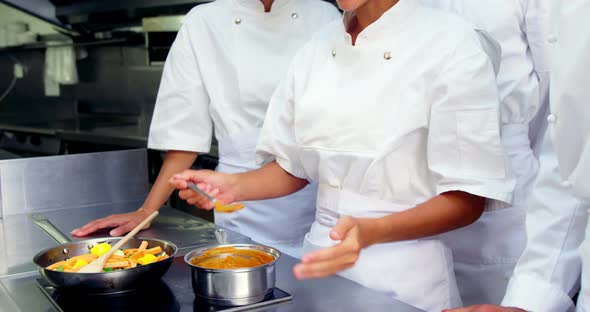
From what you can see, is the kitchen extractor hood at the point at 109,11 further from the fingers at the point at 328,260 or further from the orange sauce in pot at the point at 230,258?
the fingers at the point at 328,260

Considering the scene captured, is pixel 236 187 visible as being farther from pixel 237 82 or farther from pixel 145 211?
pixel 237 82

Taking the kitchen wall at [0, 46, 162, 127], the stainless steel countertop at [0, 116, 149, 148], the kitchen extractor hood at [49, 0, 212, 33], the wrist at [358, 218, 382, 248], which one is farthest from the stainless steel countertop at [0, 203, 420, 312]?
the kitchen wall at [0, 46, 162, 127]

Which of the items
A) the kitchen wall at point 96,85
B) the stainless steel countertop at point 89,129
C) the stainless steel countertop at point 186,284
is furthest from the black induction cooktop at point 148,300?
the kitchen wall at point 96,85

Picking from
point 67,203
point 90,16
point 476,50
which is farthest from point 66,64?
point 476,50

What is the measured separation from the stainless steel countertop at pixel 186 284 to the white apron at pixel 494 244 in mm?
484

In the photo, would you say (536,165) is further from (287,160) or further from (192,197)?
(192,197)

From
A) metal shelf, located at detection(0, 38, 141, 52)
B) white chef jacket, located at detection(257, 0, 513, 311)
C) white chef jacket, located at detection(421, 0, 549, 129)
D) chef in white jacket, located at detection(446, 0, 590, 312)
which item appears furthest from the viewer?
metal shelf, located at detection(0, 38, 141, 52)

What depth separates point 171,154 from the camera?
204cm

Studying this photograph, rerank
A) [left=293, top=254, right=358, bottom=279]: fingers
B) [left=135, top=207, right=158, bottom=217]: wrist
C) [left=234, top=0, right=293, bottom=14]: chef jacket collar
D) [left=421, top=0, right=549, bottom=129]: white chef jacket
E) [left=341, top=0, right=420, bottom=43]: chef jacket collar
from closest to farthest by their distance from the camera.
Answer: [left=293, top=254, right=358, bottom=279]: fingers, [left=341, top=0, right=420, bottom=43]: chef jacket collar, [left=421, top=0, right=549, bottom=129]: white chef jacket, [left=135, top=207, right=158, bottom=217]: wrist, [left=234, top=0, right=293, bottom=14]: chef jacket collar

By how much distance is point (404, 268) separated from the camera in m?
1.42

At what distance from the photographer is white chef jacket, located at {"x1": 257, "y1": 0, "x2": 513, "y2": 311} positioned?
135 centimetres

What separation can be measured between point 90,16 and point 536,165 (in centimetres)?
338

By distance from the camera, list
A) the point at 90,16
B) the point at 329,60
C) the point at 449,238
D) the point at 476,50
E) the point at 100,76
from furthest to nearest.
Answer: the point at 100,76, the point at 90,16, the point at 449,238, the point at 329,60, the point at 476,50

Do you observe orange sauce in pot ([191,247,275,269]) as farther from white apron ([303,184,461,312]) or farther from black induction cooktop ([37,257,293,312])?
white apron ([303,184,461,312])
